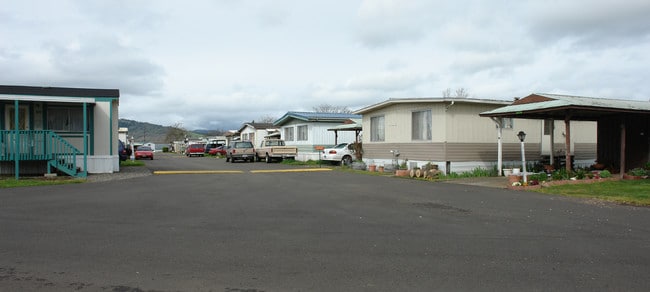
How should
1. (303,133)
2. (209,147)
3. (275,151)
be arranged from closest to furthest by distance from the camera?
(275,151), (303,133), (209,147)

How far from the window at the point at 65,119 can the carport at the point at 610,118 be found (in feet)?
53.6

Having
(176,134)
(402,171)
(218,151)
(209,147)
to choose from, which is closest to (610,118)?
(402,171)

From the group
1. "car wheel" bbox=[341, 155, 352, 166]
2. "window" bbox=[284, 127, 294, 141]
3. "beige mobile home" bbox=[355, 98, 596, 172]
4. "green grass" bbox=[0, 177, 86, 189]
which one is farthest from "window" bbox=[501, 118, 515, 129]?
"window" bbox=[284, 127, 294, 141]

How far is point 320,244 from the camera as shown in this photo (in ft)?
21.4

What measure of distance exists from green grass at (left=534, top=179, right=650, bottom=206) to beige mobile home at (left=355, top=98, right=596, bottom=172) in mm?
4702

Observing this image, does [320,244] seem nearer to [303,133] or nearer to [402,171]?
[402,171]

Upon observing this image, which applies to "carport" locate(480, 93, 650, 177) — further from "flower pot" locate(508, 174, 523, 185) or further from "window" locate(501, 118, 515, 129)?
"flower pot" locate(508, 174, 523, 185)

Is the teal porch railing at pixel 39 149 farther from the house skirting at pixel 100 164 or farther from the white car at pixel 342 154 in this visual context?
the white car at pixel 342 154

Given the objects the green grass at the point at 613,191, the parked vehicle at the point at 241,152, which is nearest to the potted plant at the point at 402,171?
the green grass at the point at 613,191

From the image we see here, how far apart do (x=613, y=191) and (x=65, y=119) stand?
1983 cm

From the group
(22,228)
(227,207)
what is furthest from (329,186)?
(22,228)

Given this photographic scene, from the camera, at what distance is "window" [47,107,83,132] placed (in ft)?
63.1

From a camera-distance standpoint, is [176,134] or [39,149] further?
[176,134]

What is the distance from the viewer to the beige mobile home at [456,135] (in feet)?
63.1
